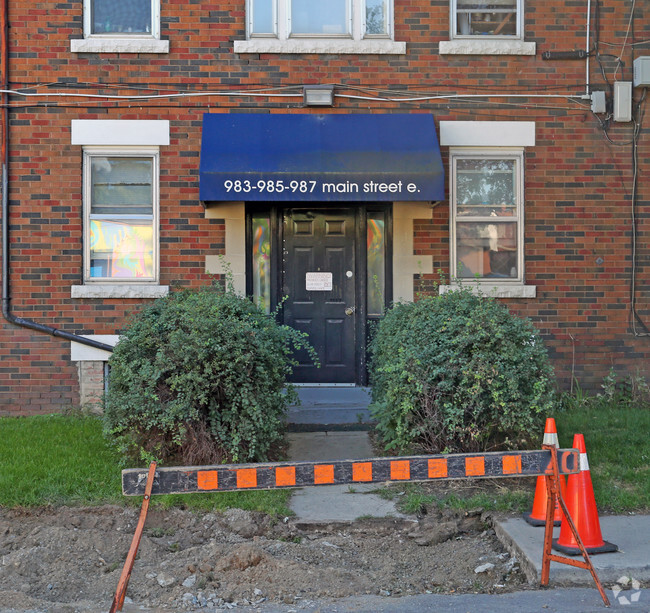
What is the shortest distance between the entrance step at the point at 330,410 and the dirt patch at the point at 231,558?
247cm

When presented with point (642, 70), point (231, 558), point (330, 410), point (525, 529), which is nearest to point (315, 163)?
point (330, 410)

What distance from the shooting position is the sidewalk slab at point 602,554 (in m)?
4.23

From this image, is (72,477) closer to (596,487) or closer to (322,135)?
(596,487)

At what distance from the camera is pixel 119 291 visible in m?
8.70

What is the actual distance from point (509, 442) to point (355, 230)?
394 centimetres

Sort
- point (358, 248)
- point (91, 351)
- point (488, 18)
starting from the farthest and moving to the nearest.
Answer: point (358, 248)
point (488, 18)
point (91, 351)

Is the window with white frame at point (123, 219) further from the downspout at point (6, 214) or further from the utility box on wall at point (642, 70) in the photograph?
the utility box on wall at point (642, 70)

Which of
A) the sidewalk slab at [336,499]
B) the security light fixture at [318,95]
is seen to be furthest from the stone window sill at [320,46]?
the sidewalk slab at [336,499]

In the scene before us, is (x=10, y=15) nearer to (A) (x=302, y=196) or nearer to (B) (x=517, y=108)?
(A) (x=302, y=196)

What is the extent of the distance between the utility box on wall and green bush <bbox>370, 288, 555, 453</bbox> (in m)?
4.07

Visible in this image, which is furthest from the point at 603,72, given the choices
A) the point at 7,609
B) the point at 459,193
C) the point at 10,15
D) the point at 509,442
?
the point at 7,609

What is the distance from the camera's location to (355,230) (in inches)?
364

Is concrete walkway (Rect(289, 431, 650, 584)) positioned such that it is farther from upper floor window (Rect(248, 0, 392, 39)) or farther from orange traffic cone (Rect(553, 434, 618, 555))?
upper floor window (Rect(248, 0, 392, 39))

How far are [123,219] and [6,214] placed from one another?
1.27 metres
